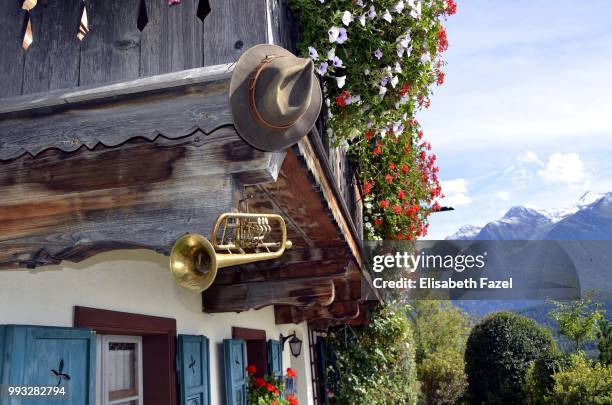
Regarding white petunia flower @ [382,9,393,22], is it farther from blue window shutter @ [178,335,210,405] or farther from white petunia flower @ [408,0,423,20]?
blue window shutter @ [178,335,210,405]

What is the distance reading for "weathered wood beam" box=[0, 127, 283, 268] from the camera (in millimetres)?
2068

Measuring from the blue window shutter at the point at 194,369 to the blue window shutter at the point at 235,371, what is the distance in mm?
424

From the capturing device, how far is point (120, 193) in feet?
7.12

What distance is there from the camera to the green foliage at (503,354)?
45.2 feet

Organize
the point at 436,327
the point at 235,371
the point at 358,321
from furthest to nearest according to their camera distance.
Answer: the point at 436,327 → the point at 358,321 → the point at 235,371

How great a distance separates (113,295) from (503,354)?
41.2 feet

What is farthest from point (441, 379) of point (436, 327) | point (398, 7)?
point (398, 7)

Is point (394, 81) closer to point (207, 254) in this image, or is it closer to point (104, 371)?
point (207, 254)

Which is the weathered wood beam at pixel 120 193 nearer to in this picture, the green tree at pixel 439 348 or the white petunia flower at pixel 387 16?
the white petunia flower at pixel 387 16

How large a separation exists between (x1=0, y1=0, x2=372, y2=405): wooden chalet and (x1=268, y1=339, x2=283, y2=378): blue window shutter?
129 inches

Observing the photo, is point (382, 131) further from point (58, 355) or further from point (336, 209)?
point (58, 355)

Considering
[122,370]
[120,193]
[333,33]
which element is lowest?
[122,370]

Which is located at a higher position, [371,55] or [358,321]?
[371,55]

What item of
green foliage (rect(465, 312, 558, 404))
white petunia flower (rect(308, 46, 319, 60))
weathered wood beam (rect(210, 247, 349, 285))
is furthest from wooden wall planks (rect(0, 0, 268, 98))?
green foliage (rect(465, 312, 558, 404))
